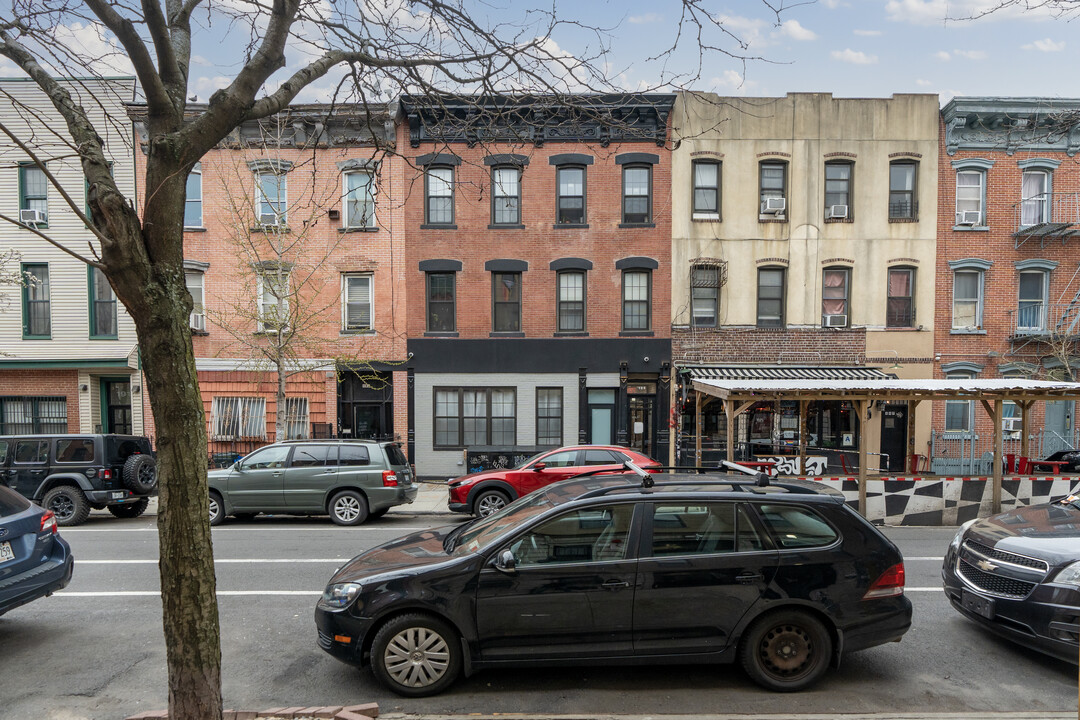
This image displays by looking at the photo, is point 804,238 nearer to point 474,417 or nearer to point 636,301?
point 636,301

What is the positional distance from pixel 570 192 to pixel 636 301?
3.66 m

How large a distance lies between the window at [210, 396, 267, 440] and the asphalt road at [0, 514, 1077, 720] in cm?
1057

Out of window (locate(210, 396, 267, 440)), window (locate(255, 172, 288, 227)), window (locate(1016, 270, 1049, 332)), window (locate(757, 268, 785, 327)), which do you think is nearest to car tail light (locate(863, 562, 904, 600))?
window (locate(757, 268, 785, 327))

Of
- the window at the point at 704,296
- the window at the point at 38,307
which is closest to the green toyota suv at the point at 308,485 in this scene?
the window at the point at 704,296

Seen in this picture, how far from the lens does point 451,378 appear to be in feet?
57.2

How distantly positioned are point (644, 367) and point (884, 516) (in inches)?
296

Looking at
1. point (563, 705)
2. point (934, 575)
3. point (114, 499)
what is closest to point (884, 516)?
point (934, 575)

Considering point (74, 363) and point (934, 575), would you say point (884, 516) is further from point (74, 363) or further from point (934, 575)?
point (74, 363)

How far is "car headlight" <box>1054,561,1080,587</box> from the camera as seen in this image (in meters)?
4.96

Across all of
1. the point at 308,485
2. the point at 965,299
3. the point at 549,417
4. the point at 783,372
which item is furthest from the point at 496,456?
the point at 965,299

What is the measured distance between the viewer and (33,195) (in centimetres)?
1756

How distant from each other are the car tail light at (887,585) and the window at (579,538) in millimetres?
2006

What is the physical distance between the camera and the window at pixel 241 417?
57.2 feet

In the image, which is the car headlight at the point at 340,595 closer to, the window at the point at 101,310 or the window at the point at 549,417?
the window at the point at 549,417
